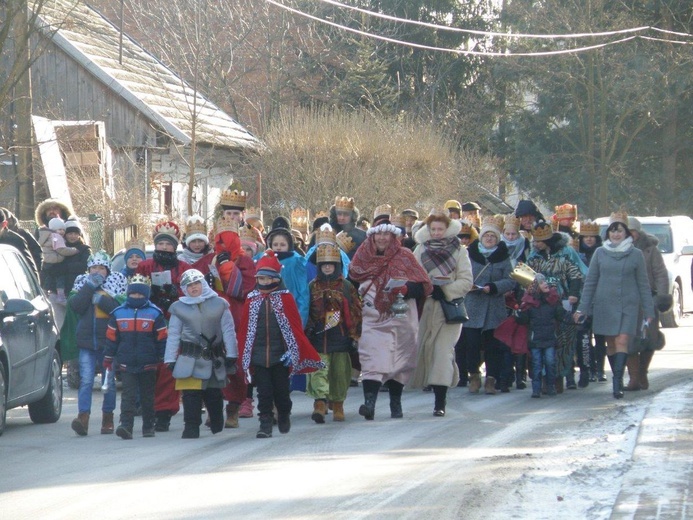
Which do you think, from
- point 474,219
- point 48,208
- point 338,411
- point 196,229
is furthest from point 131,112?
point 338,411

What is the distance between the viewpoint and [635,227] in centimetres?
1469

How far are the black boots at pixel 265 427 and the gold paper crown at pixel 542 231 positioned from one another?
444 cm

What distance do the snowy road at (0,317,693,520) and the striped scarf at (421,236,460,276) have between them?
1426mm

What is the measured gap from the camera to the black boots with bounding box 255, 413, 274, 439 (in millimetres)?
10664

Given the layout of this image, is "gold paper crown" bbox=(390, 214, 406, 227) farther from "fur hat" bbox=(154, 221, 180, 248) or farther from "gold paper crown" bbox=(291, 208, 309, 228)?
"fur hat" bbox=(154, 221, 180, 248)

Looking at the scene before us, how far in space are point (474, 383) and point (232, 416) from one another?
3.58 meters

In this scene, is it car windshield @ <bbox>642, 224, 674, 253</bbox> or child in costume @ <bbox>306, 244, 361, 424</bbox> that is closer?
child in costume @ <bbox>306, 244, 361, 424</bbox>

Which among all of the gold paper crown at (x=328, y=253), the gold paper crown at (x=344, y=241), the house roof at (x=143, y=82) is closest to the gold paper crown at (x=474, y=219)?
the gold paper crown at (x=344, y=241)

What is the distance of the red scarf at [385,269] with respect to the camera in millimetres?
11742

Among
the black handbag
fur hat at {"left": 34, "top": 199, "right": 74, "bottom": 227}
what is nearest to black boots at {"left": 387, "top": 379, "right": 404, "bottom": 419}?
the black handbag

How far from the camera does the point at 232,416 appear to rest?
1152 cm

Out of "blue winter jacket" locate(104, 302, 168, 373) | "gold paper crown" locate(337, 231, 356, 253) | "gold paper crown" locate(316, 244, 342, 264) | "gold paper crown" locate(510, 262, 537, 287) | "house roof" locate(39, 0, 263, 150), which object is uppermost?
"house roof" locate(39, 0, 263, 150)

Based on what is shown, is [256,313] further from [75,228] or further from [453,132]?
[453,132]

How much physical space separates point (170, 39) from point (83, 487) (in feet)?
122
